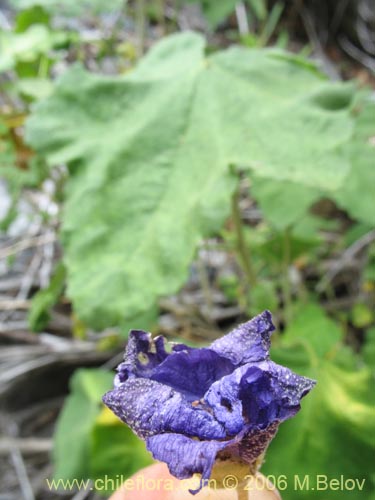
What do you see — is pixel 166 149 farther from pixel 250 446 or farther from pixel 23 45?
pixel 250 446

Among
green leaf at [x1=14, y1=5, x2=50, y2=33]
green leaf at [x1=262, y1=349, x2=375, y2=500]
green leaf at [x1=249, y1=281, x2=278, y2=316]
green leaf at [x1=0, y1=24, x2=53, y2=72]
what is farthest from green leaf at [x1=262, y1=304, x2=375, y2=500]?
green leaf at [x1=14, y1=5, x2=50, y2=33]

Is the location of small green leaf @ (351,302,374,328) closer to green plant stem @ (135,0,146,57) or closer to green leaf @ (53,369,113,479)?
green leaf @ (53,369,113,479)

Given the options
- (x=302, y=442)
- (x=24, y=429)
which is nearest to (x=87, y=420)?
(x=24, y=429)

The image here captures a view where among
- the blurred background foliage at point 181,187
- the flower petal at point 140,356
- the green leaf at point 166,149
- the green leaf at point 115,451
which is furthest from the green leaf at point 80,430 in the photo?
the flower petal at point 140,356

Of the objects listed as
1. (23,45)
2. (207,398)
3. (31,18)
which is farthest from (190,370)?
(31,18)

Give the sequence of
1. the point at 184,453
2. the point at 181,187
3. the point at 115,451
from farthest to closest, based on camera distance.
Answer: the point at 115,451 < the point at 181,187 < the point at 184,453

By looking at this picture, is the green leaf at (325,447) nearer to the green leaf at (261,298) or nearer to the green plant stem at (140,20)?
the green leaf at (261,298)

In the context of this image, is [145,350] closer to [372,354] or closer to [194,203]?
[194,203]
